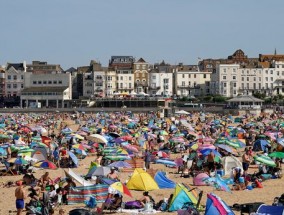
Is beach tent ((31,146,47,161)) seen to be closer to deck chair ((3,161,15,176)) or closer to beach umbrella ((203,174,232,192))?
deck chair ((3,161,15,176))

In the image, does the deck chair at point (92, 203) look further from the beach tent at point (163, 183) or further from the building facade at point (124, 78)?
the building facade at point (124, 78)

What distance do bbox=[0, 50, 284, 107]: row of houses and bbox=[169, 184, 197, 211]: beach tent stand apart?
72.0 metres

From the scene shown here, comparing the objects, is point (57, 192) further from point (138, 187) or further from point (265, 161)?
point (265, 161)

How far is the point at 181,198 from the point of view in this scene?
13766 mm

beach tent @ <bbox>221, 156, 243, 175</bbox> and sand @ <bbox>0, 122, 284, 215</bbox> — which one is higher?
beach tent @ <bbox>221, 156, 243, 175</bbox>

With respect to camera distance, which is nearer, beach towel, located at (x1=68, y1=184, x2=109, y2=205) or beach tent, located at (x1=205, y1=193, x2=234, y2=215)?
beach tent, located at (x1=205, y1=193, x2=234, y2=215)

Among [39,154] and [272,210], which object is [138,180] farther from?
[39,154]

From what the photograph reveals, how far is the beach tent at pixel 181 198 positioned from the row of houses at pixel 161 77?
72.0 meters

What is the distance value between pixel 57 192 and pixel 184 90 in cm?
8002

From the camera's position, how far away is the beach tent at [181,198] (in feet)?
45.0

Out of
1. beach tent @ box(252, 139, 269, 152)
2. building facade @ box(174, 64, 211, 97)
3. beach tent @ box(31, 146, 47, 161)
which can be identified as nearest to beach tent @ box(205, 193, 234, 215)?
beach tent @ box(31, 146, 47, 161)

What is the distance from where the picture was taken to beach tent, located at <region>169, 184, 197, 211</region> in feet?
45.0

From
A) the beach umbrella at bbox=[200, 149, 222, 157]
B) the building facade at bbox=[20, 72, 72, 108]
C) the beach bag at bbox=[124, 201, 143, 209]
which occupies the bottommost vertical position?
the beach bag at bbox=[124, 201, 143, 209]

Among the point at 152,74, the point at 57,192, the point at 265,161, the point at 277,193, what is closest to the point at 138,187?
the point at 57,192
